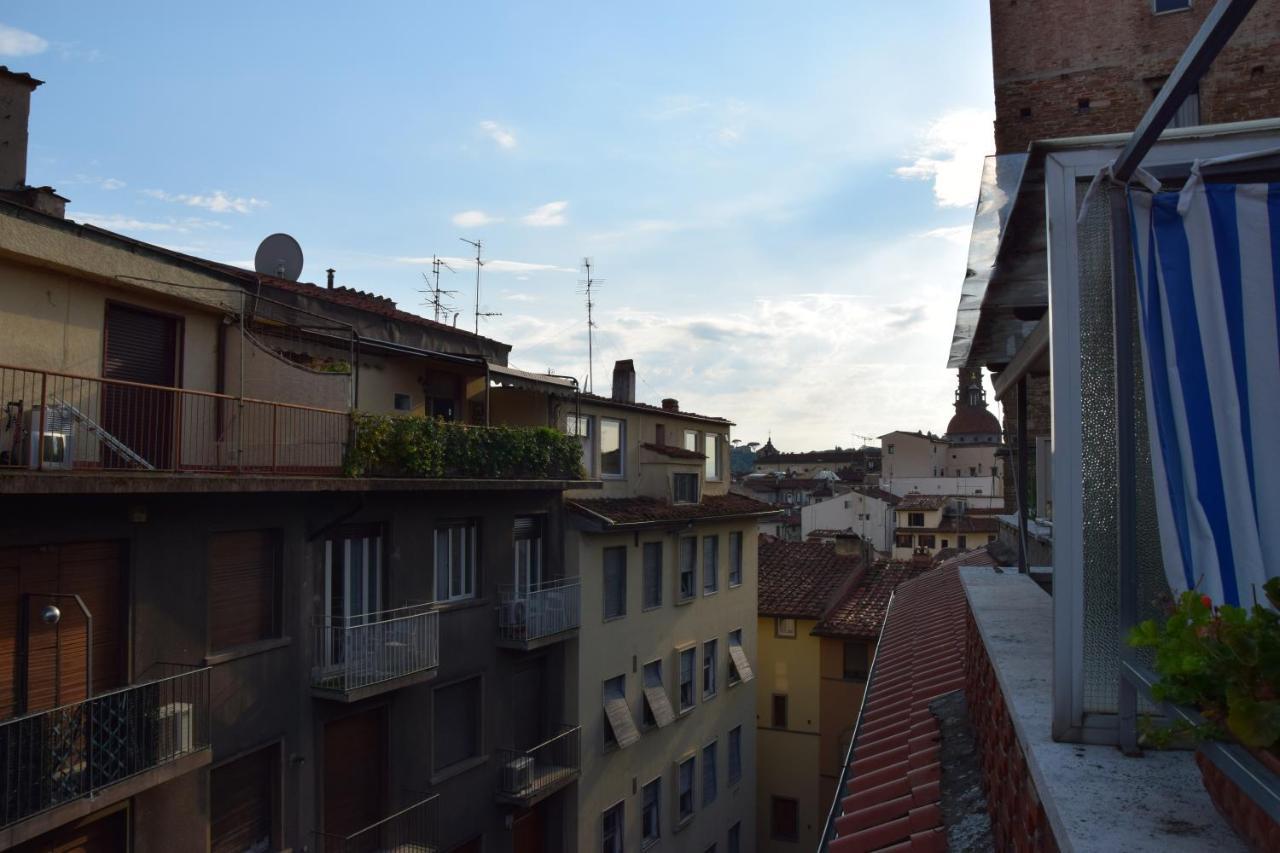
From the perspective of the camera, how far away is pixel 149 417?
1144 centimetres

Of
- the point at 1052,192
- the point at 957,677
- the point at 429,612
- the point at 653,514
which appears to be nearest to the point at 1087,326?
the point at 1052,192

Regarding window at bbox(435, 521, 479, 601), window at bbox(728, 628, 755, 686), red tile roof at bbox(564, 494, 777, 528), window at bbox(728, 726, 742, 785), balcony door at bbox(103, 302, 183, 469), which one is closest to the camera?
balcony door at bbox(103, 302, 183, 469)

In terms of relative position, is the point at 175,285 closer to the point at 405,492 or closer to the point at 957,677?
the point at 405,492

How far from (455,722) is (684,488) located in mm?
9771

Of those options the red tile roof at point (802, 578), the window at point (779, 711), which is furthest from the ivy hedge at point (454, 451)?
the window at point (779, 711)

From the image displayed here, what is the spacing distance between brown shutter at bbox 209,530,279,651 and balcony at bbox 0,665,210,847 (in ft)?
2.99

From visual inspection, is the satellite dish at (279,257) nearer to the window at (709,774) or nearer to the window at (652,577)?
the window at (652,577)

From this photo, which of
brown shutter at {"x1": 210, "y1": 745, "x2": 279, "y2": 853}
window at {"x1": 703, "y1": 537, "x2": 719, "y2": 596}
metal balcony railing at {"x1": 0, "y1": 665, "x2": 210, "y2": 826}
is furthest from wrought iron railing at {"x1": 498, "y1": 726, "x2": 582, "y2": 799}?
metal balcony railing at {"x1": 0, "y1": 665, "x2": 210, "y2": 826}

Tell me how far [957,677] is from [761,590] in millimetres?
24835

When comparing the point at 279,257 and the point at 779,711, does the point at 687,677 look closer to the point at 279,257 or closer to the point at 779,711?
the point at 779,711

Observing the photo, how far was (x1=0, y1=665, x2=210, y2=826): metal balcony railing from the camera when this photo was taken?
8750 millimetres

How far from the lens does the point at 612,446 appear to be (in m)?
22.8

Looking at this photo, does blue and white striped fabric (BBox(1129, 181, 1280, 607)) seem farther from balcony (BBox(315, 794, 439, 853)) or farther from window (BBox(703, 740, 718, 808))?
window (BBox(703, 740, 718, 808))

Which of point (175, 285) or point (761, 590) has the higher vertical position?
point (175, 285)
